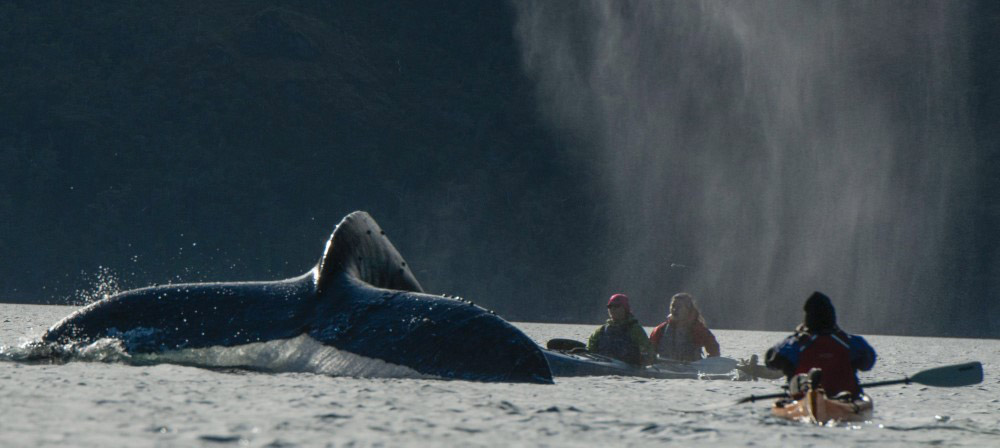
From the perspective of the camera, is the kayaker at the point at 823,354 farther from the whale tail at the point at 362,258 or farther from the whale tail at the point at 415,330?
the whale tail at the point at 362,258

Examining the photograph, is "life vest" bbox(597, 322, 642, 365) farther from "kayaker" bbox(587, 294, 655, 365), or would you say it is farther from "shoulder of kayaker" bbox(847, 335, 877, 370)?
"shoulder of kayaker" bbox(847, 335, 877, 370)

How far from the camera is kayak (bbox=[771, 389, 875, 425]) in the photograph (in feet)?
33.8

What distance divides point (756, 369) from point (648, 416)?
800 cm

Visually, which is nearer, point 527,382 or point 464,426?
point 464,426

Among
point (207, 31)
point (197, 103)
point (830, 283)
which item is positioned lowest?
point (830, 283)

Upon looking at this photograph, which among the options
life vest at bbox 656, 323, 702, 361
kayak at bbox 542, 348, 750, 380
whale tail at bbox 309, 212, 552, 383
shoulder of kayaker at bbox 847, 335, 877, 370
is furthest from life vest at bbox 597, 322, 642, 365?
shoulder of kayaker at bbox 847, 335, 877, 370

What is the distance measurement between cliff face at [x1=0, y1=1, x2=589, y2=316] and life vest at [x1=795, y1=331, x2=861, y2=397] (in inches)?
2567

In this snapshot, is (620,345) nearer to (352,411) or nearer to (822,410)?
(822,410)

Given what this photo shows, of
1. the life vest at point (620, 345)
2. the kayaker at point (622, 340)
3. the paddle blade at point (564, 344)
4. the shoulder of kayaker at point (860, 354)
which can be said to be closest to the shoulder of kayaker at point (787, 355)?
the shoulder of kayaker at point (860, 354)

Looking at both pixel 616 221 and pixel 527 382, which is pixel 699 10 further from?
pixel 527 382

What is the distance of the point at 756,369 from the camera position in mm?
18344

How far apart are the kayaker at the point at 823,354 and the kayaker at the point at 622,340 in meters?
6.83

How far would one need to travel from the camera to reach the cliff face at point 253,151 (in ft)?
249

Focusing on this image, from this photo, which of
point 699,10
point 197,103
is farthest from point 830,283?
point 197,103
